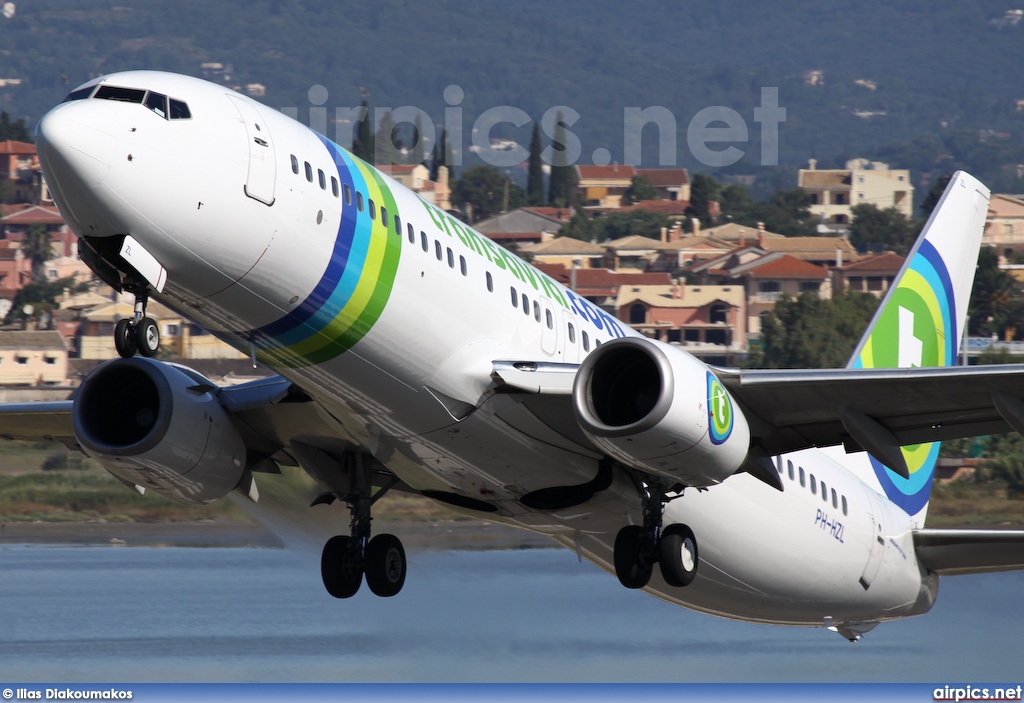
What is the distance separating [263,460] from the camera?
21.6 m

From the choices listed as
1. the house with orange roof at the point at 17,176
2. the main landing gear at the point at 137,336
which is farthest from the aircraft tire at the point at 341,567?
the house with orange roof at the point at 17,176

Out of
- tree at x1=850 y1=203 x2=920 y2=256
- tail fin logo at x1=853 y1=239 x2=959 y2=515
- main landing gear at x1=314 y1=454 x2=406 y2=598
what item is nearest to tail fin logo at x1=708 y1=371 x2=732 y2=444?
main landing gear at x1=314 y1=454 x2=406 y2=598

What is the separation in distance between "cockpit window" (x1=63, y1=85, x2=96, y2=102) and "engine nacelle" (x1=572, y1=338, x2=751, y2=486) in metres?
6.06

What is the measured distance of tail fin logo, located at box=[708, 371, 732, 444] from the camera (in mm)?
17281

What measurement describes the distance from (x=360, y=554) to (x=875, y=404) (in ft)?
24.0

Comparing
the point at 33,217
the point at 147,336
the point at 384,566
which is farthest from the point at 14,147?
the point at 147,336

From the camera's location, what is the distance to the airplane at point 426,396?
48.7 ft

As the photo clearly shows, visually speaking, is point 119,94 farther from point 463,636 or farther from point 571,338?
point 463,636

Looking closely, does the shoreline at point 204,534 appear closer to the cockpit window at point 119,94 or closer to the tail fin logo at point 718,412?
the tail fin logo at point 718,412

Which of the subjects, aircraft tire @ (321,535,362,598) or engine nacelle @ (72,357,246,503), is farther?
aircraft tire @ (321,535,362,598)

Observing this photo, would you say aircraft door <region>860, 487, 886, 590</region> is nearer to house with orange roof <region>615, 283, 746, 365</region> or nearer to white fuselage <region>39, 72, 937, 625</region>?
white fuselage <region>39, 72, 937, 625</region>

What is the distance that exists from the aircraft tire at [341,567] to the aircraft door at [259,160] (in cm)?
701

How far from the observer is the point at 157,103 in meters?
14.7

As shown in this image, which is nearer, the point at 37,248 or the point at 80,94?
the point at 80,94
